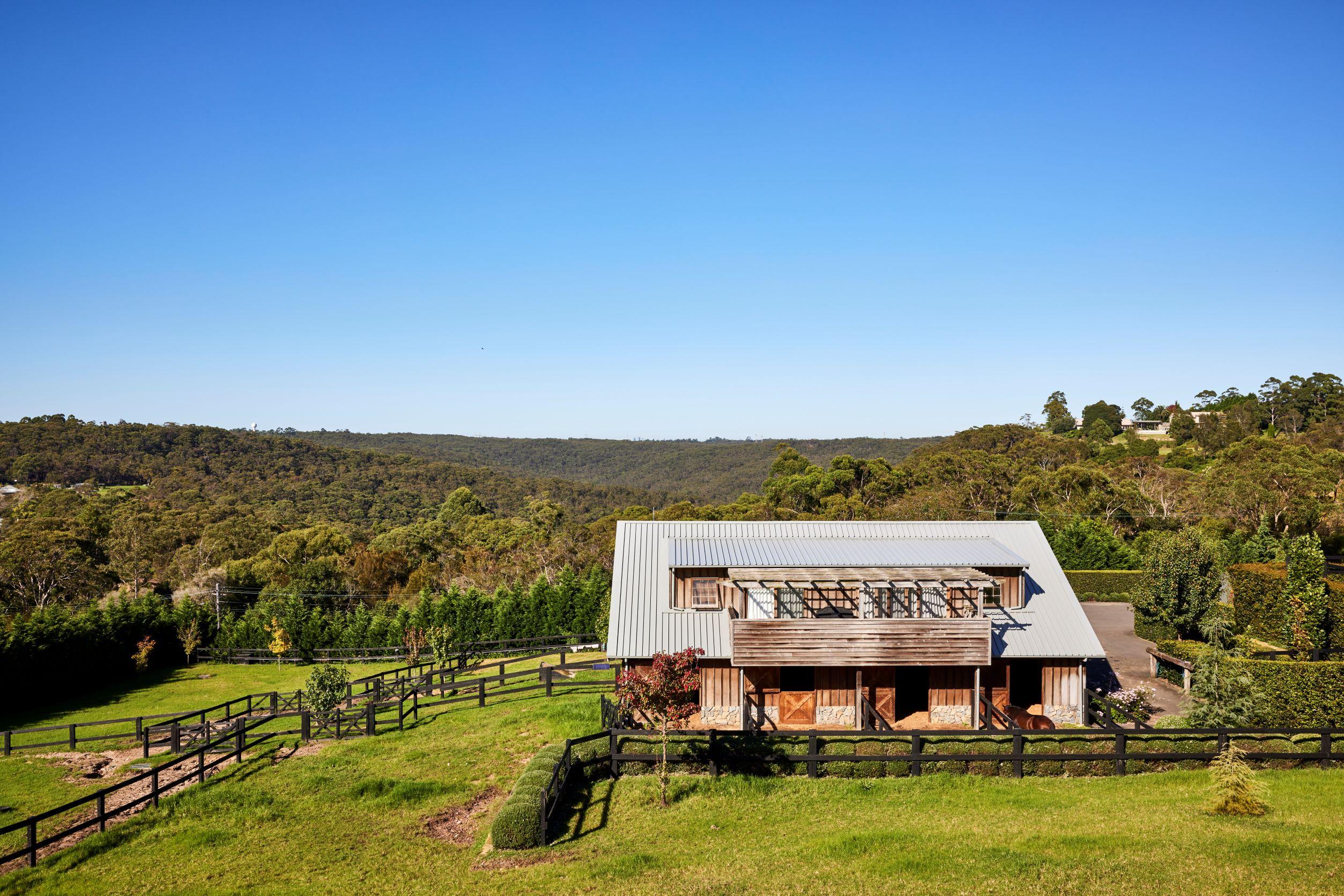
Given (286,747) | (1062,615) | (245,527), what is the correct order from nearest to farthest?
(286,747) → (1062,615) → (245,527)

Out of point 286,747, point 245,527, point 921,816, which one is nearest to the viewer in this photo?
point 921,816

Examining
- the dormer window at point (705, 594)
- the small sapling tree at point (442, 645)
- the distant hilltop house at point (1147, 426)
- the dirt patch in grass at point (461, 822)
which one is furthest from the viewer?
the distant hilltop house at point (1147, 426)

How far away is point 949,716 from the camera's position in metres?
20.8


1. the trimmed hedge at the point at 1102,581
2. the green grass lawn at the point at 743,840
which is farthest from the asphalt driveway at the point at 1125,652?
the green grass lawn at the point at 743,840

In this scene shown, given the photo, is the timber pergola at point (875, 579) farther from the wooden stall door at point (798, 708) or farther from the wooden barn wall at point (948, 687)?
the wooden stall door at point (798, 708)

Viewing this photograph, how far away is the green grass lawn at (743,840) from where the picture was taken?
1077 cm

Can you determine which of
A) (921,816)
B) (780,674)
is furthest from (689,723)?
(921,816)

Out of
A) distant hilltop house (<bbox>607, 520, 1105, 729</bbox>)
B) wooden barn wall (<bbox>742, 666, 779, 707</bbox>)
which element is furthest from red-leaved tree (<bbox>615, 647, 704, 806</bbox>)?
wooden barn wall (<bbox>742, 666, 779, 707</bbox>)

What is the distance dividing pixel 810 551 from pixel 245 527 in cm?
6006

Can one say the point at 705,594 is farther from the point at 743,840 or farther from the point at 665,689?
the point at 743,840

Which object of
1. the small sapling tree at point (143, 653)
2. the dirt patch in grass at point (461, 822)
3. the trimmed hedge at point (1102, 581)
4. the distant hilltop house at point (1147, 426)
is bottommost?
the small sapling tree at point (143, 653)

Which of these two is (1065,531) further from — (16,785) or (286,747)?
(16,785)

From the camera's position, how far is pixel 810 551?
23.5m

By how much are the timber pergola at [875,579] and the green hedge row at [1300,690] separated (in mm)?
7155
